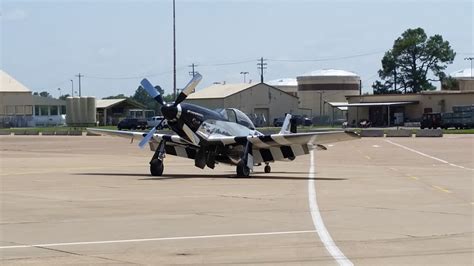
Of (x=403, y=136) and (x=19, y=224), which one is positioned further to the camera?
(x=403, y=136)

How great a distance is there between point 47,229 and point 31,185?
10.5 m

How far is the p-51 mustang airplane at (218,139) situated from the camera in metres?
28.7

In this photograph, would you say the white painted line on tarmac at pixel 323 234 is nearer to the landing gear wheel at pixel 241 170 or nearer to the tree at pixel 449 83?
the landing gear wheel at pixel 241 170

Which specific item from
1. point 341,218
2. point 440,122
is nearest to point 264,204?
point 341,218

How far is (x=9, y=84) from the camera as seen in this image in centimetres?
13488

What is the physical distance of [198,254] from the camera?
442 inches

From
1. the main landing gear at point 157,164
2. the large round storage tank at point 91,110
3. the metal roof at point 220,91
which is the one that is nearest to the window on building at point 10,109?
the large round storage tank at point 91,110

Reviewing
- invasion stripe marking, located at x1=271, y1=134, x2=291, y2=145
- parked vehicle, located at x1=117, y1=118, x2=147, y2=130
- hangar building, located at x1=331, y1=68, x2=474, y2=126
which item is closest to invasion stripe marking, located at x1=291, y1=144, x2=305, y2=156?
invasion stripe marking, located at x1=271, y1=134, x2=291, y2=145

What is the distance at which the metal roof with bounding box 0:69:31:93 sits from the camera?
133m

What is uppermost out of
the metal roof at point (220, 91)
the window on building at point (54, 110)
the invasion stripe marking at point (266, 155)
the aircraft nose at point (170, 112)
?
the metal roof at point (220, 91)

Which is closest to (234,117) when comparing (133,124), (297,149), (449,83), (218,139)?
(218,139)

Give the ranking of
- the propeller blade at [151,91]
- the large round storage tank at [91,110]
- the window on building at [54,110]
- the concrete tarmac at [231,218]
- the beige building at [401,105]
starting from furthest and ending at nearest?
the window on building at [54,110] < the large round storage tank at [91,110] < the beige building at [401,105] < the propeller blade at [151,91] < the concrete tarmac at [231,218]

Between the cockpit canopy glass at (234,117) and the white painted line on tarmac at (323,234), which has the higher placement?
the cockpit canopy glass at (234,117)

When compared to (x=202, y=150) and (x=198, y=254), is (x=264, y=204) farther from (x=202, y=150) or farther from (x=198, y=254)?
(x=202, y=150)
